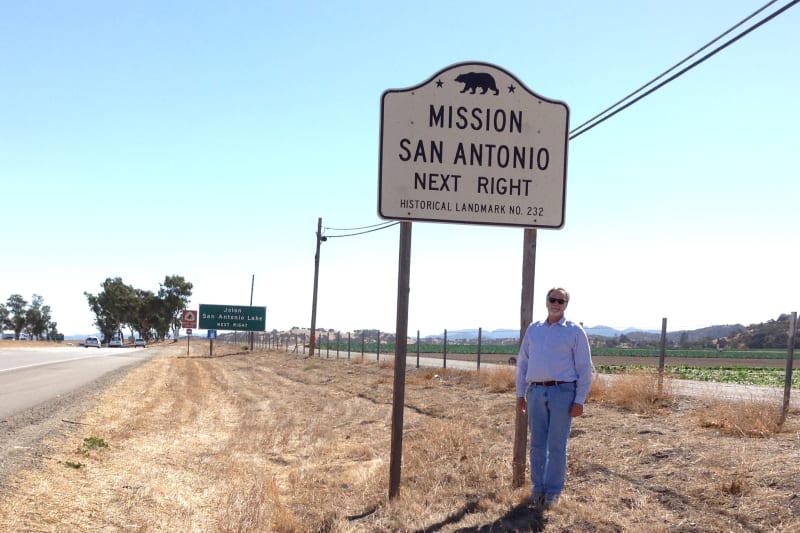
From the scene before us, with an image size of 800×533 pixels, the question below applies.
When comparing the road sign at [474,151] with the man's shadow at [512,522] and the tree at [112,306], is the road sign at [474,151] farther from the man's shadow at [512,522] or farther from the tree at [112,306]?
the tree at [112,306]

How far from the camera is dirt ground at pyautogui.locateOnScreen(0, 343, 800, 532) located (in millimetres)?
5414

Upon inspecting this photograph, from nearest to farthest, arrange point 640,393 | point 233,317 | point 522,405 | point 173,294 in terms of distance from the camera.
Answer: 1. point 522,405
2. point 640,393
3. point 233,317
4. point 173,294

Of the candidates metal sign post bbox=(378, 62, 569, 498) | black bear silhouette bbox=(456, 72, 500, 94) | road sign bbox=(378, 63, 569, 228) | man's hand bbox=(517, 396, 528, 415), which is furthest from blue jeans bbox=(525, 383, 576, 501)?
black bear silhouette bbox=(456, 72, 500, 94)

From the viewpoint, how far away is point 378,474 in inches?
313

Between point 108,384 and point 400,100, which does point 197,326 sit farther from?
point 400,100

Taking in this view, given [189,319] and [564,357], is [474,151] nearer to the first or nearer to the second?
[564,357]

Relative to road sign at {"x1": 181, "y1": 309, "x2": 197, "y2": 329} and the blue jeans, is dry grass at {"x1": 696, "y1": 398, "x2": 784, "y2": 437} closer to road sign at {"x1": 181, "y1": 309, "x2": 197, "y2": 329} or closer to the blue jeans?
the blue jeans

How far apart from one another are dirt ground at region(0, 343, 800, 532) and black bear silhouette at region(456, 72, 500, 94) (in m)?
3.76

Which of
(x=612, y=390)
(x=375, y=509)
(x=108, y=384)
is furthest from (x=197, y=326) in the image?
(x=375, y=509)

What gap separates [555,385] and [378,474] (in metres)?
3.20

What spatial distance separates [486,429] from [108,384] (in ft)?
41.5

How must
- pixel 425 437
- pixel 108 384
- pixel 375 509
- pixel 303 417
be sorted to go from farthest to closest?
1. pixel 108 384
2. pixel 303 417
3. pixel 425 437
4. pixel 375 509

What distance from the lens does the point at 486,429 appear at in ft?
31.4

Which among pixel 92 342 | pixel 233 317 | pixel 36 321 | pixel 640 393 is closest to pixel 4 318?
pixel 36 321
